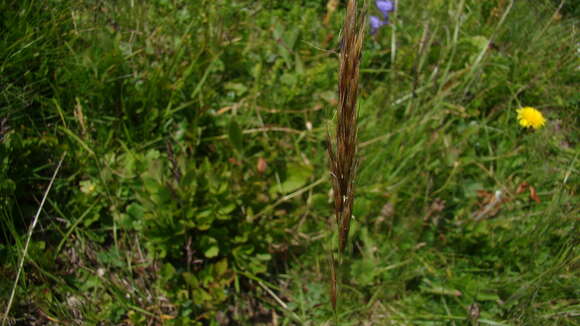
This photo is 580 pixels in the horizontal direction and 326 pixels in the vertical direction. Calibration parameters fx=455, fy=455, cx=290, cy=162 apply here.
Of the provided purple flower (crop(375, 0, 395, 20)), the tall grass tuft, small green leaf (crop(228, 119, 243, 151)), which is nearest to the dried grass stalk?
the tall grass tuft

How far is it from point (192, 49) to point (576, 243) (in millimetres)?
1726

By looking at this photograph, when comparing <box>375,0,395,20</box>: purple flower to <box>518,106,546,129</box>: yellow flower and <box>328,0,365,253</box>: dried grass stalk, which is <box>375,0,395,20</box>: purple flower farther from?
<box>328,0,365,253</box>: dried grass stalk

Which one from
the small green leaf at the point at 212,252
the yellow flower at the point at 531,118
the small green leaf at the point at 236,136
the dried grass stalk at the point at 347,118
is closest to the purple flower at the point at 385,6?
the yellow flower at the point at 531,118

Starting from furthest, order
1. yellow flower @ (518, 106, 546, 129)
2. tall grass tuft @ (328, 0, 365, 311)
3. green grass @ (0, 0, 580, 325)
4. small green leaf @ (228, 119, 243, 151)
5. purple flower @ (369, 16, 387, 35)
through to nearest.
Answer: purple flower @ (369, 16, 387, 35)
yellow flower @ (518, 106, 546, 129)
small green leaf @ (228, 119, 243, 151)
green grass @ (0, 0, 580, 325)
tall grass tuft @ (328, 0, 365, 311)

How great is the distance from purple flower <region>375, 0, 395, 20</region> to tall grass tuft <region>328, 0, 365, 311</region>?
82.7 inches

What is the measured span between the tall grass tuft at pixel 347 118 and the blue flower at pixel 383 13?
1.97 meters

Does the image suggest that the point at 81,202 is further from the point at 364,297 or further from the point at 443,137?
the point at 443,137

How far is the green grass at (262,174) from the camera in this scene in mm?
1632

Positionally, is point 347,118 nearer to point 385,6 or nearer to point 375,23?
point 375,23

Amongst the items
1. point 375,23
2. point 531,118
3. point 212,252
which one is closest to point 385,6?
point 375,23

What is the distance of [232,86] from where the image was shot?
2242 mm

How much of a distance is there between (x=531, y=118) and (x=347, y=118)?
5.85 feet

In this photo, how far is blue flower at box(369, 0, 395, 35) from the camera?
2604 millimetres

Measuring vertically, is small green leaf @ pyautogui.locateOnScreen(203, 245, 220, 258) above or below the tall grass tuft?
below
